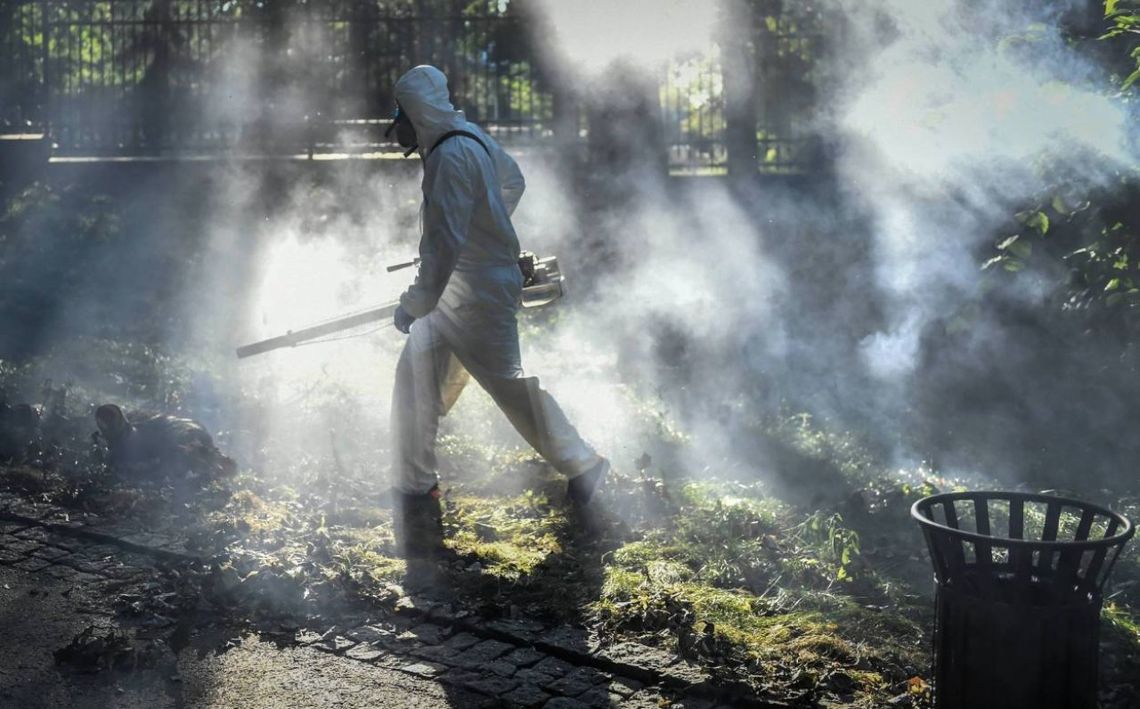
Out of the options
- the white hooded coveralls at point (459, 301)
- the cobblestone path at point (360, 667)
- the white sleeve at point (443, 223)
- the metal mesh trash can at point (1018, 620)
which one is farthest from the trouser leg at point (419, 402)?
the metal mesh trash can at point (1018, 620)

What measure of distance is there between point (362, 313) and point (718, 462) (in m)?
2.55

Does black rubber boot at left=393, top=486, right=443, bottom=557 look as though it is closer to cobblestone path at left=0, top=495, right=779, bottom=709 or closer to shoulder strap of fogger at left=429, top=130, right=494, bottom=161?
cobblestone path at left=0, top=495, right=779, bottom=709

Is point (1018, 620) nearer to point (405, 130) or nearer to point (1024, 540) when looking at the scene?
point (1024, 540)

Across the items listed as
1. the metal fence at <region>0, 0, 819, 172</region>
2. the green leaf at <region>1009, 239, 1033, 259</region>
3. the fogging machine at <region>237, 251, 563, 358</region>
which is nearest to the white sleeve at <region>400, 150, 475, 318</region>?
→ the fogging machine at <region>237, 251, 563, 358</region>

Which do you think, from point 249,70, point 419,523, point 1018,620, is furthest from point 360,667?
point 249,70

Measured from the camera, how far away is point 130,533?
6141mm

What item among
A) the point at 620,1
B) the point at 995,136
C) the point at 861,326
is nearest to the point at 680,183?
the point at 620,1

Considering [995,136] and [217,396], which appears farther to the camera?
[217,396]

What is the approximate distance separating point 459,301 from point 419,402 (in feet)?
2.07

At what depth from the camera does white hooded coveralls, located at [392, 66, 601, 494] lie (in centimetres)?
601

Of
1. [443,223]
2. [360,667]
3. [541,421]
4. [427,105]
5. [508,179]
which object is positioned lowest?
[360,667]

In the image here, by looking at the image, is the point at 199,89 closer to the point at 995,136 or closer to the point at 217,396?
the point at 217,396

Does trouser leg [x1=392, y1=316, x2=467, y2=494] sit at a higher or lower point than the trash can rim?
lower

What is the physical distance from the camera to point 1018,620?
135 inches
